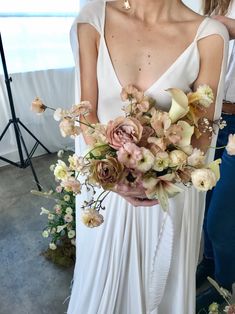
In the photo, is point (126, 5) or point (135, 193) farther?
point (126, 5)

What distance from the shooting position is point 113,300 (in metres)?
1.08

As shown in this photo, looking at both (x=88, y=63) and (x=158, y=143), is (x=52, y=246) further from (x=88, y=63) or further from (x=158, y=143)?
(x=158, y=143)

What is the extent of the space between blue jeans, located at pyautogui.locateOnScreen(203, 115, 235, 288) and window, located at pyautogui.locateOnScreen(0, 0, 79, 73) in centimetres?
173

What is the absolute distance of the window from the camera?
2.27 metres

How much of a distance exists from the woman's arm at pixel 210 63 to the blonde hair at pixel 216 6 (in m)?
0.36

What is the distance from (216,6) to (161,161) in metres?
0.78

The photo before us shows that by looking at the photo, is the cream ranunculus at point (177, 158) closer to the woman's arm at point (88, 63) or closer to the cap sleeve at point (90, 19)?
the woman's arm at point (88, 63)

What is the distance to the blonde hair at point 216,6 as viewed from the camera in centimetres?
109

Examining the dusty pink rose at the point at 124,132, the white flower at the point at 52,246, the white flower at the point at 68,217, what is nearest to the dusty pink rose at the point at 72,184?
the dusty pink rose at the point at 124,132

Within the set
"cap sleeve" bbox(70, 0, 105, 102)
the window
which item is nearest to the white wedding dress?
"cap sleeve" bbox(70, 0, 105, 102)

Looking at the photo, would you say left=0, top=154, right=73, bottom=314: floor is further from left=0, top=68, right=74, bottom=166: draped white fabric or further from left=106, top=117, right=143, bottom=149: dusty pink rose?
left=106, top=117, right=143, bottom=149: dusty pink rose

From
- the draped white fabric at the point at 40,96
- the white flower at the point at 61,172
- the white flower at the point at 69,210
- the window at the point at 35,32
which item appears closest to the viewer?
the white flower at the point at 61,172

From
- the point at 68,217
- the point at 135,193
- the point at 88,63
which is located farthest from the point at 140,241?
the point at 68,217

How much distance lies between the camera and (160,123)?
617 mm
